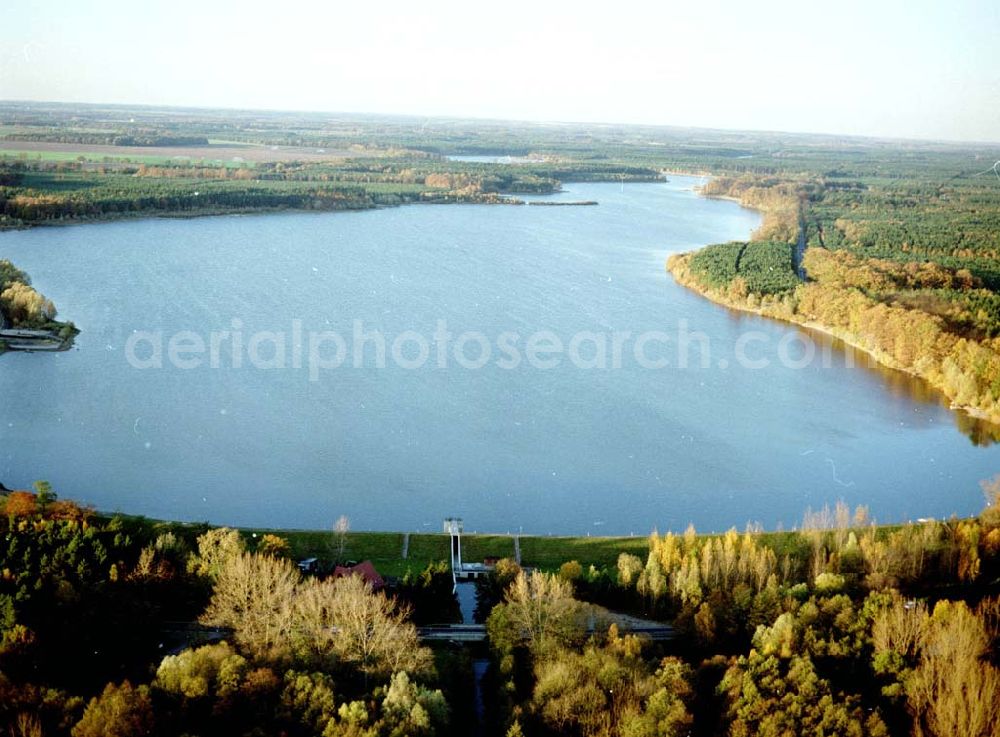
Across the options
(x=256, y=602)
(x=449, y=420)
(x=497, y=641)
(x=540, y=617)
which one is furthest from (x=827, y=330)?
(x=256, y=602)

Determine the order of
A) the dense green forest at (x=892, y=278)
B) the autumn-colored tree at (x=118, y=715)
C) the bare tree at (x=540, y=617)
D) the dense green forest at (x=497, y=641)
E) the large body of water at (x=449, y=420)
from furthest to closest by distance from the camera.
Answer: the dense green forest at (x=892, y=278), the large body of water at (x=449, y=420), the bare tree at (x=540, y=617), the dense green forest at (x=497, y=641), the autumn-colored tree at (x=118, y=715)

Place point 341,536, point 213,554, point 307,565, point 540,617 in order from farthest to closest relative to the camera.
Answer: point 341,536, point 307,565, point 213,554, point 540,617

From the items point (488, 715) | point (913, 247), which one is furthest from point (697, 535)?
point (913, 247)

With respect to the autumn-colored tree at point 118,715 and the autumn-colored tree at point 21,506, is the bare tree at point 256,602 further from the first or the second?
the autumn-colored tree at point 21,506

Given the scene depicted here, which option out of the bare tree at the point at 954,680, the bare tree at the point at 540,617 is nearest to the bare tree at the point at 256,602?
the bare tree at the point at 540,617

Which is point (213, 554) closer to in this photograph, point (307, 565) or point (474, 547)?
point (307, 565)
